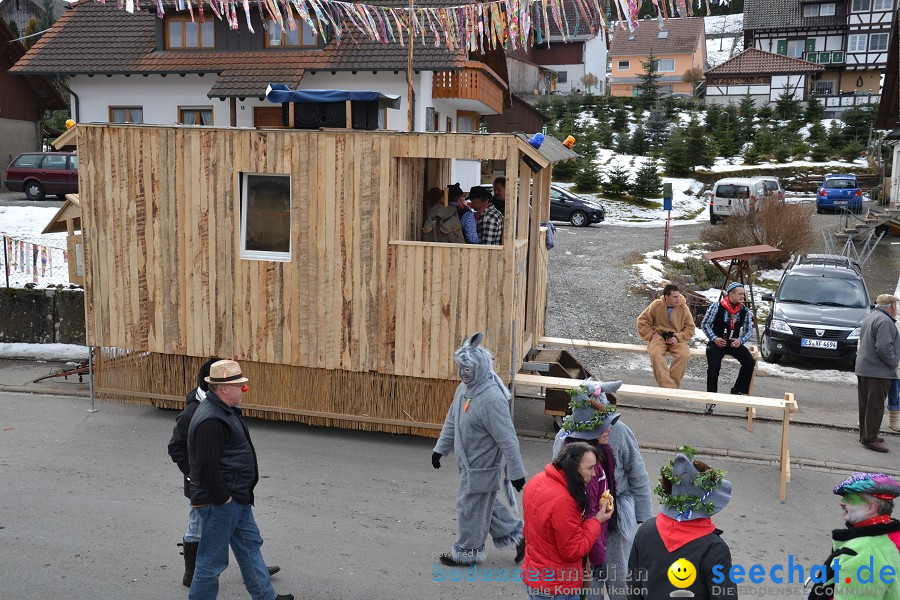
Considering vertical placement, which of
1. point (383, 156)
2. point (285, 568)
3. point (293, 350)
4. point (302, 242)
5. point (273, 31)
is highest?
point (273, 31)

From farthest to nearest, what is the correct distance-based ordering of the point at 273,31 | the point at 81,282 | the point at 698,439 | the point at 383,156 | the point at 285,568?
the point at 273,31
the point at 81,282
the point at 698,439
the point at 383,156
the point at 285,568

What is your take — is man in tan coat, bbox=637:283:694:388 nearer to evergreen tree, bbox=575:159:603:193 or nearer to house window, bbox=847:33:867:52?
evergreen tree, bbox=575:159:603:193

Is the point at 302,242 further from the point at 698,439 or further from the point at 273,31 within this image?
the point at 273,31

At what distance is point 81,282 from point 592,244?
1571 centimetres

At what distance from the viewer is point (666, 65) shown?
67.7 meters

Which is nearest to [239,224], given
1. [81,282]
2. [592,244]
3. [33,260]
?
[81,282]

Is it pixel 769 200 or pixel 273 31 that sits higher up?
pixel 273 31

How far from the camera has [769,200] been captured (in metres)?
22.5

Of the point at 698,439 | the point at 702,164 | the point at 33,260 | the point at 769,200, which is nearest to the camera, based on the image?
the point at 698,439

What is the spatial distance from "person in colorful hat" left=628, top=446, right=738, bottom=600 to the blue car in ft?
101

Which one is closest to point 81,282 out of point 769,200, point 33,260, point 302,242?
point 302,242

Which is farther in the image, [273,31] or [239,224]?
[273,31]

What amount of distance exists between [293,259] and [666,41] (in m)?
64.1

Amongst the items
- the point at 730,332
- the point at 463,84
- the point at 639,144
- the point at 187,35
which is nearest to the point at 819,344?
the point at 730,332
